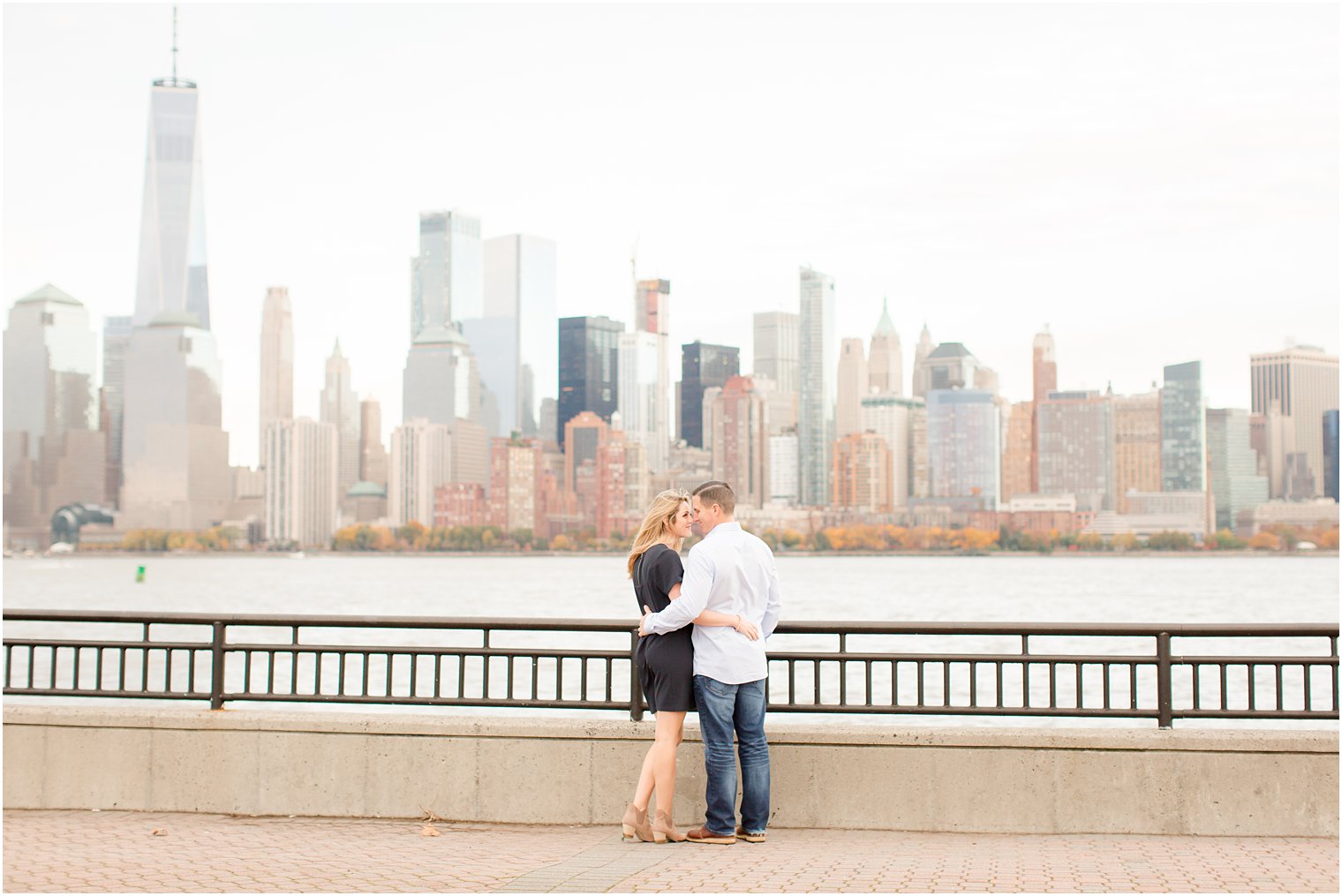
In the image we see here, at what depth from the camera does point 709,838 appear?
7250mm

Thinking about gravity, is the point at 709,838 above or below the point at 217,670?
below

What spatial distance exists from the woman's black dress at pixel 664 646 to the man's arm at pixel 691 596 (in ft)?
0.28

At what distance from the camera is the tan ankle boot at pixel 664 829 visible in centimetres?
723

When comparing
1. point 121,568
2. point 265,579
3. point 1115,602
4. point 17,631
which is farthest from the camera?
point 121,568

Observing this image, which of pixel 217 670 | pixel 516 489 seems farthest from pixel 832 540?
pixel 217 670

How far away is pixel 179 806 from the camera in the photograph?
28.0 ft

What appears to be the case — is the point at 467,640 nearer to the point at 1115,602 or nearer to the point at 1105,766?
the point at 1105,766

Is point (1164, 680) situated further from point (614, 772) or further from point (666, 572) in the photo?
point (614, 772)

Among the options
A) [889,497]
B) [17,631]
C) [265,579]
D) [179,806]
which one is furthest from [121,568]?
[179,806]

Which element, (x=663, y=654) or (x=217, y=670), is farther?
(x=217, y=670)

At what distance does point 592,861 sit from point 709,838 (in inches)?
27.6

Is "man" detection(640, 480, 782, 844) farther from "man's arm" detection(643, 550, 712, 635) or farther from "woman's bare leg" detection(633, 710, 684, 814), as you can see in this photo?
"woman's bare leg" detection(633, 710, 684, 814)

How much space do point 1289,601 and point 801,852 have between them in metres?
94.8

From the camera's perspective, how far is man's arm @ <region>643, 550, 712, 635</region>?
22.8 feet
